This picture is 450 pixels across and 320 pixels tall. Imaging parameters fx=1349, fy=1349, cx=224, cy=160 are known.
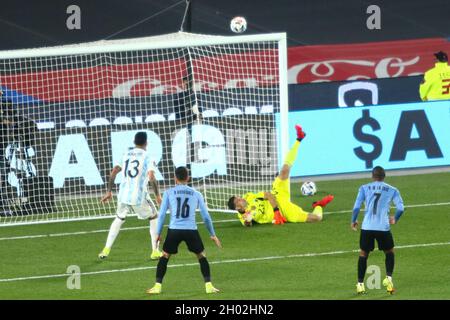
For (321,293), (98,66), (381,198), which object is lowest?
(321,293)

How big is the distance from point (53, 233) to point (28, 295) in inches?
249

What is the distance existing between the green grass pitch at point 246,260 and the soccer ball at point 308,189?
2.15 feet

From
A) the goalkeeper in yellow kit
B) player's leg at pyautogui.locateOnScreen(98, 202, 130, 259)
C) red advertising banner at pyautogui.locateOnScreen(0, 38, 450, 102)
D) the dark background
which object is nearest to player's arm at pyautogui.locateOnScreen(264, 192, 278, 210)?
the goalkeeper in yellow kit

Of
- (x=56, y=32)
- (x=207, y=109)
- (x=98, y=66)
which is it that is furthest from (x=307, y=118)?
(x=56, y=32)

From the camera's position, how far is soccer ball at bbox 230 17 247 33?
35147 mm

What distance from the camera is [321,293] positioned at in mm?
18547

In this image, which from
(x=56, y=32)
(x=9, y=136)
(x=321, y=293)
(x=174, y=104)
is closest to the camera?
(x=321, y=293)

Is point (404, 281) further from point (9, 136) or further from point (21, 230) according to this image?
point (9, 136)

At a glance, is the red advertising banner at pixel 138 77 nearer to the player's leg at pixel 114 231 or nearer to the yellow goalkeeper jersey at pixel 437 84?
the yellow goalkeeper jersey at pixel 437 84

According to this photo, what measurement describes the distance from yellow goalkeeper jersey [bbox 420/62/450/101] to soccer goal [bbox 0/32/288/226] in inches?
159

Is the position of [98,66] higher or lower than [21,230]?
higher

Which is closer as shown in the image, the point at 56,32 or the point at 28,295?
the point at 28,295

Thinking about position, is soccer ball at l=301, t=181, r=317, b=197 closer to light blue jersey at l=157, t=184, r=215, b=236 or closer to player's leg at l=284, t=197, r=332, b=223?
player's leg at l=284, t=197, r=332, b=223

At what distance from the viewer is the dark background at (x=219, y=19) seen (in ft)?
124
